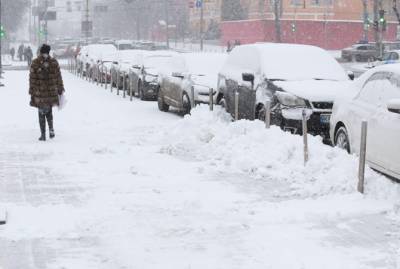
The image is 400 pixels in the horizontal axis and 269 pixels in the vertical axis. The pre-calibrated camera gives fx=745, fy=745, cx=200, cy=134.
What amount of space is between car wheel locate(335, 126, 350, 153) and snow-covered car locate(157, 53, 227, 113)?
590cm

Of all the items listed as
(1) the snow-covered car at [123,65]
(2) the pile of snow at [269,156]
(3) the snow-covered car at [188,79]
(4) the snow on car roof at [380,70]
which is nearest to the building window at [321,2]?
(1) the snow-covered car at [123,65]

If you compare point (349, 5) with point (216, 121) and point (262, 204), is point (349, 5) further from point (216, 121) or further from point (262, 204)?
point (262, 204)

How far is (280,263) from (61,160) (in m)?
5.79

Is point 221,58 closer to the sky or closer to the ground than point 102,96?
closer to the sky

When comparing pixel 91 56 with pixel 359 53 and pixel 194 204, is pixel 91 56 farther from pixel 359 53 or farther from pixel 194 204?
pixel 194 204

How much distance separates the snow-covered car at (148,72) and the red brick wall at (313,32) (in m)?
47.2

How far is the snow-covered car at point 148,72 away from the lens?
22719 millimetres

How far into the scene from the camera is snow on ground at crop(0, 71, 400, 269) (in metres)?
6.16

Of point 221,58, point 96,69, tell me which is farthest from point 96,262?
point 96,69

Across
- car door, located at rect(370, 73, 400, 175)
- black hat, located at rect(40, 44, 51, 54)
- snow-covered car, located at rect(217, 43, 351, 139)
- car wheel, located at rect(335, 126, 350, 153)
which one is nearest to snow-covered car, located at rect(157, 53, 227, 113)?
snow-covered car, located at rect(217, 43, 351, 139)

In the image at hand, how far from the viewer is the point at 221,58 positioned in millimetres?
19312

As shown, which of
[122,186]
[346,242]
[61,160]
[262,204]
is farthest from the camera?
[61,160]

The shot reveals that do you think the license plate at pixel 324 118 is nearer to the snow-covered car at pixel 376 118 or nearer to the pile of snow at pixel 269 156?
the pile of snow at pixel 269 156

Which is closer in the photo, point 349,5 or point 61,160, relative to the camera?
point 61,160
